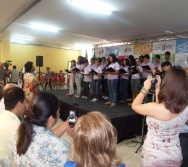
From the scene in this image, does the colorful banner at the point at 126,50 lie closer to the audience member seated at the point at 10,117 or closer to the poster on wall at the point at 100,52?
the poster on wall at the point at 100,52

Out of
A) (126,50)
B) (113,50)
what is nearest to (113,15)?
(126,50)

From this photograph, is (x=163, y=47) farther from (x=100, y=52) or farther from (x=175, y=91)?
(x=175, y=91)

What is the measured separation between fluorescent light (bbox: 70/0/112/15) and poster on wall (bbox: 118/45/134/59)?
3712mm

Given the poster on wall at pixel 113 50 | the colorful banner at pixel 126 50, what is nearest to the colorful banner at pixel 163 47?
the colorful banner at pixel 126 50

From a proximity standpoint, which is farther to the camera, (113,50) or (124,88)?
(113,50)

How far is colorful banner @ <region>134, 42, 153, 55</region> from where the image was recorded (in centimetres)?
779

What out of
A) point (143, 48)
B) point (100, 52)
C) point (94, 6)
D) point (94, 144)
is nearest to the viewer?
point (94, 144)

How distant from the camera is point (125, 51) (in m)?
8.88

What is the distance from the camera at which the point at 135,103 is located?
1291mm

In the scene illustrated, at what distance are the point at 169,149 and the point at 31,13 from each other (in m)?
5.37

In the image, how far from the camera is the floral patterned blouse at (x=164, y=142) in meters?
1.19

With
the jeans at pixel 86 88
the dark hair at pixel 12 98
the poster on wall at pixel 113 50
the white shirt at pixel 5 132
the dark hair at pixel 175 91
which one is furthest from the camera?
the poster on wall at pixel 113 50

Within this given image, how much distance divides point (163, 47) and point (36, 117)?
7036 millimetres

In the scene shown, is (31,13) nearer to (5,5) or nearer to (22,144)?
(5,5)
